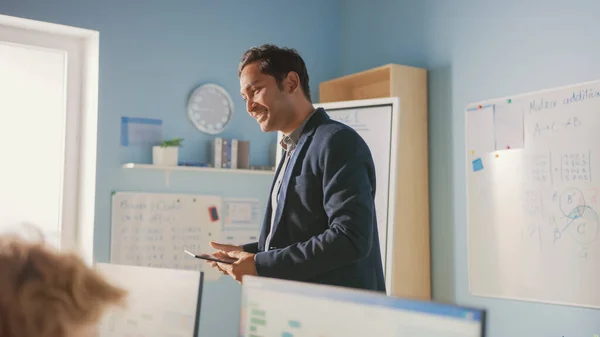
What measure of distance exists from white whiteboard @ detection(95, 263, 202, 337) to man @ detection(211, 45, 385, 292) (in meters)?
0.37

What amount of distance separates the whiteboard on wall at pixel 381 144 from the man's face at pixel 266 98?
1307 millimetres

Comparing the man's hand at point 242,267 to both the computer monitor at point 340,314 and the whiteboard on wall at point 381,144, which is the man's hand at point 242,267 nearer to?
the computer monitor at point 340,314

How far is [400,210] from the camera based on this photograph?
3465 millimetres

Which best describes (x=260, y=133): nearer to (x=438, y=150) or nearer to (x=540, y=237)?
(x=438, y=150)

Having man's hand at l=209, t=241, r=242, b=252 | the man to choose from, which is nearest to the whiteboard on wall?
the man

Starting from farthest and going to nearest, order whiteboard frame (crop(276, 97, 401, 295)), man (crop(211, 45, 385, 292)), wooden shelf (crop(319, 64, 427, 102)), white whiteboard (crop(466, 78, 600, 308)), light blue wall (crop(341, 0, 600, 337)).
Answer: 1. wooden shelf (crop(319, 64, 427, 102))
2. whiteboard frame (crop(276, 97, 401, 295))
3. light blue wall (crop(341, 0, 600, 337))
4. white whiteboard (crop(466, 78, 600, 308))
5. man (crop(211, 45, 385, 292))

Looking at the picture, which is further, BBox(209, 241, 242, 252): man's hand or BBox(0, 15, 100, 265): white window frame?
BBox(0, 15, 100, 265): white window frame

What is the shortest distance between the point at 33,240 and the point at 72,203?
2835mm

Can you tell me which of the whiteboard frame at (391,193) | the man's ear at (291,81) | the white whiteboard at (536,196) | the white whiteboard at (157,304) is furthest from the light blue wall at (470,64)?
the white whiteboard at (157,304)

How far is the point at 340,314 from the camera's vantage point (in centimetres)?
92

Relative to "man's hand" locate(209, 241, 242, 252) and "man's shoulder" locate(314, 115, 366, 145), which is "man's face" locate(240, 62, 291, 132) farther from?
"man's hand" locate(209, 241, 242, 252)

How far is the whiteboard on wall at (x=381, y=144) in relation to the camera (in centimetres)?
321

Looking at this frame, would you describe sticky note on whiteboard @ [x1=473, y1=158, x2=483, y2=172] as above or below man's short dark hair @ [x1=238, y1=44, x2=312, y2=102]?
below

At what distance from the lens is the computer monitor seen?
796mm
